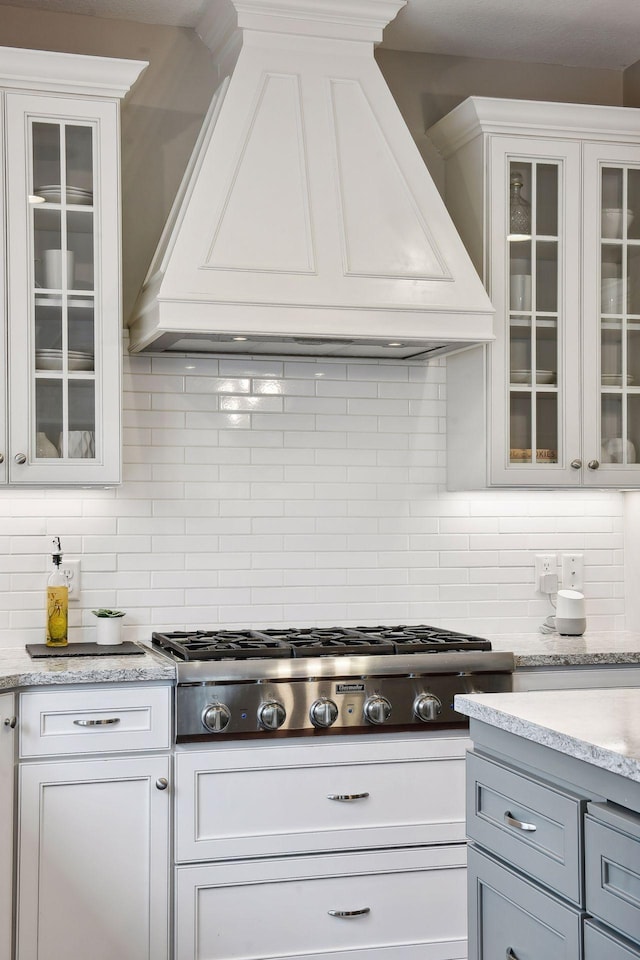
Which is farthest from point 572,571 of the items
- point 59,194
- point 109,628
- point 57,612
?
point 59,194

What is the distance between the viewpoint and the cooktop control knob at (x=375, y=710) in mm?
3100

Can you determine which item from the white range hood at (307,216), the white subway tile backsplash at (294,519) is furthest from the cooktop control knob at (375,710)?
the white range hood at (307,216)

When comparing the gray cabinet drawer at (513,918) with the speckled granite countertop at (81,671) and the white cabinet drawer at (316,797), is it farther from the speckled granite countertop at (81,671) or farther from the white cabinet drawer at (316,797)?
the speckled granite countertop at (81,671)

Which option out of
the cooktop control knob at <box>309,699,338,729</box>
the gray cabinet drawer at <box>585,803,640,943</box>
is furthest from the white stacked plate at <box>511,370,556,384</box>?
the gray cabinet drawer at <box>585,803,640,943</box>

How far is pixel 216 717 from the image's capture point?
9.78 feet

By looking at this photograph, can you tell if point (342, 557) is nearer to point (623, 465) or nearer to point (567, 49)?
point (623, 465)

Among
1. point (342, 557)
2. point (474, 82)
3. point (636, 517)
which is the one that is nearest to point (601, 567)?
point (636, 517)

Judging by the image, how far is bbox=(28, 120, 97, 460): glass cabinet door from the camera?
322 cm

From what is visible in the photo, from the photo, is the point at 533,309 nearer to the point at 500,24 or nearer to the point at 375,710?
the point at 500,24

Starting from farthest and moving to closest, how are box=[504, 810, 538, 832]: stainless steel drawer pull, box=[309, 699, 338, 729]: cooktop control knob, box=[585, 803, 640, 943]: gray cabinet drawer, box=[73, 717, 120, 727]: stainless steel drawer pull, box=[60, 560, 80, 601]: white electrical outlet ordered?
box=[60, 560, 80, 601]: white electrical outlet, box=[309, 699, 338, 729]: cooktop control knob, box=[73, 717, 120, 727]: stainless steel drawer pull, box=[504, 810, 538, 832]: stainless steel drawer pull, box=[585, 803, 640, 943]: gray cabinet drawer

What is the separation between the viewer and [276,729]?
119 inches

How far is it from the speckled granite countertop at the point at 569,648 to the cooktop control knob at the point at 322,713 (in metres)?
0.62

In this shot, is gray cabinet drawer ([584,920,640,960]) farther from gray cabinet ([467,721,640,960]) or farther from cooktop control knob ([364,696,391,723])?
cooktop control knob ([364,696,391,723])

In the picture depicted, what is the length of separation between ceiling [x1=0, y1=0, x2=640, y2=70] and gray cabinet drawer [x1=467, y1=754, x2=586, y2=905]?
8.42ft
